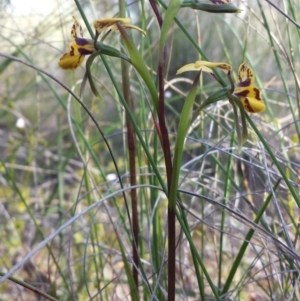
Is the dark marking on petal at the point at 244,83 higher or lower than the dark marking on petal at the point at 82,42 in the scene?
lower

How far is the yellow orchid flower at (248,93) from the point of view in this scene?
20.1 inches

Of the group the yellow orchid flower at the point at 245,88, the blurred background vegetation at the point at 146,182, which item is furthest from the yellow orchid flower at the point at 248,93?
the blurred background vegetation at the point at 146,182

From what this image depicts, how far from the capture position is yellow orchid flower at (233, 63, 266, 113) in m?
0.51

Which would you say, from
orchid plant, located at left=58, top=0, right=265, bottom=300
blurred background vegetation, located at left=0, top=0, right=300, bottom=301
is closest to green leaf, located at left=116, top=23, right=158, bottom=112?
orchid plant, located at left=58, top=0, right=265, bottom=300

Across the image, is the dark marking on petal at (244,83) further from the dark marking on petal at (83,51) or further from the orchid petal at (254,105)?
the dark marking on petal at (83,51)

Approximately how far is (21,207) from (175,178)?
1.26 m

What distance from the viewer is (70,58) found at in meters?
0.53

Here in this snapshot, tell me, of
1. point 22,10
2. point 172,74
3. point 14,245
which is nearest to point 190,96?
point 22,10

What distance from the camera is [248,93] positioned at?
519 mm

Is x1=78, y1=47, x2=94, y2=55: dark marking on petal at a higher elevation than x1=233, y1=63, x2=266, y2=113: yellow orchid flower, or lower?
higher

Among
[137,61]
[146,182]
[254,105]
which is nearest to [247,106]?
[254,105]

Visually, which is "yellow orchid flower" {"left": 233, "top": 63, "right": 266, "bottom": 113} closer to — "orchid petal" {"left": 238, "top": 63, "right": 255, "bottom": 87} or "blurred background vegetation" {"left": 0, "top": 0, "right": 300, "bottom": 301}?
Answer: "orchid petal" {"left": 238, "top": 63, "right": 255, "bottom": 87}

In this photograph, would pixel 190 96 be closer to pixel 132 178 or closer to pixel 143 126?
pixel 132 178

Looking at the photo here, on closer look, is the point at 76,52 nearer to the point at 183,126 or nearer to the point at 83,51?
the point at 83,51
